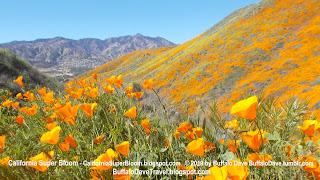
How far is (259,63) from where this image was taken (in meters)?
11.8

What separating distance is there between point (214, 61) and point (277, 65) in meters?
4.65

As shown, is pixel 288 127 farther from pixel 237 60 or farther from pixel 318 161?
A: pixel 237 60

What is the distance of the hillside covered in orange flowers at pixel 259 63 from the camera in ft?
28.7

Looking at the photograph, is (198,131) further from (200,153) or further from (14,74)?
(14,74)

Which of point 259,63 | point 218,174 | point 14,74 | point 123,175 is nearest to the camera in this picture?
point 218,174

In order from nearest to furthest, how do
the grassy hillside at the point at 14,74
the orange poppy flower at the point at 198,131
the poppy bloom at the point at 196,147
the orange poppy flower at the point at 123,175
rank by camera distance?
the orange poppy flower at the point at 123,175, the poppy bloom at the point at 196,147, the orange poppy flower at the point at 198,131, the grassy hillside at the point at 14,74

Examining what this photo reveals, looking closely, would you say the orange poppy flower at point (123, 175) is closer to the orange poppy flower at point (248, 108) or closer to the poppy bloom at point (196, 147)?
the poppy bloom at point (196, 147)

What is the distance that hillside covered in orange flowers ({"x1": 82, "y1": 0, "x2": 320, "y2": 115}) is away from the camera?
8.74 meters

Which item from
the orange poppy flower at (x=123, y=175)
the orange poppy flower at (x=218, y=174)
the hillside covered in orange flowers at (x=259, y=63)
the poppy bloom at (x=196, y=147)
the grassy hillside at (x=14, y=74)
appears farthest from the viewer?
the hillside covered in orange flowers at (x=259, y=63)

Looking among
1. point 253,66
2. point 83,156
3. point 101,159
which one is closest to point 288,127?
point 101,159

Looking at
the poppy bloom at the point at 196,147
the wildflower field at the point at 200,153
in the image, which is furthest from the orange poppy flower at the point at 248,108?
the poppy bloom at the point at 196,147

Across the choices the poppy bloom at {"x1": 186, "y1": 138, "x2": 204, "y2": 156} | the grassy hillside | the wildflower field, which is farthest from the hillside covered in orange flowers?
the grassy hillside

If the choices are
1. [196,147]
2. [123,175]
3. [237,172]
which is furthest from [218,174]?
[123,175]

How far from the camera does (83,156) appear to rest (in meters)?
1.54
